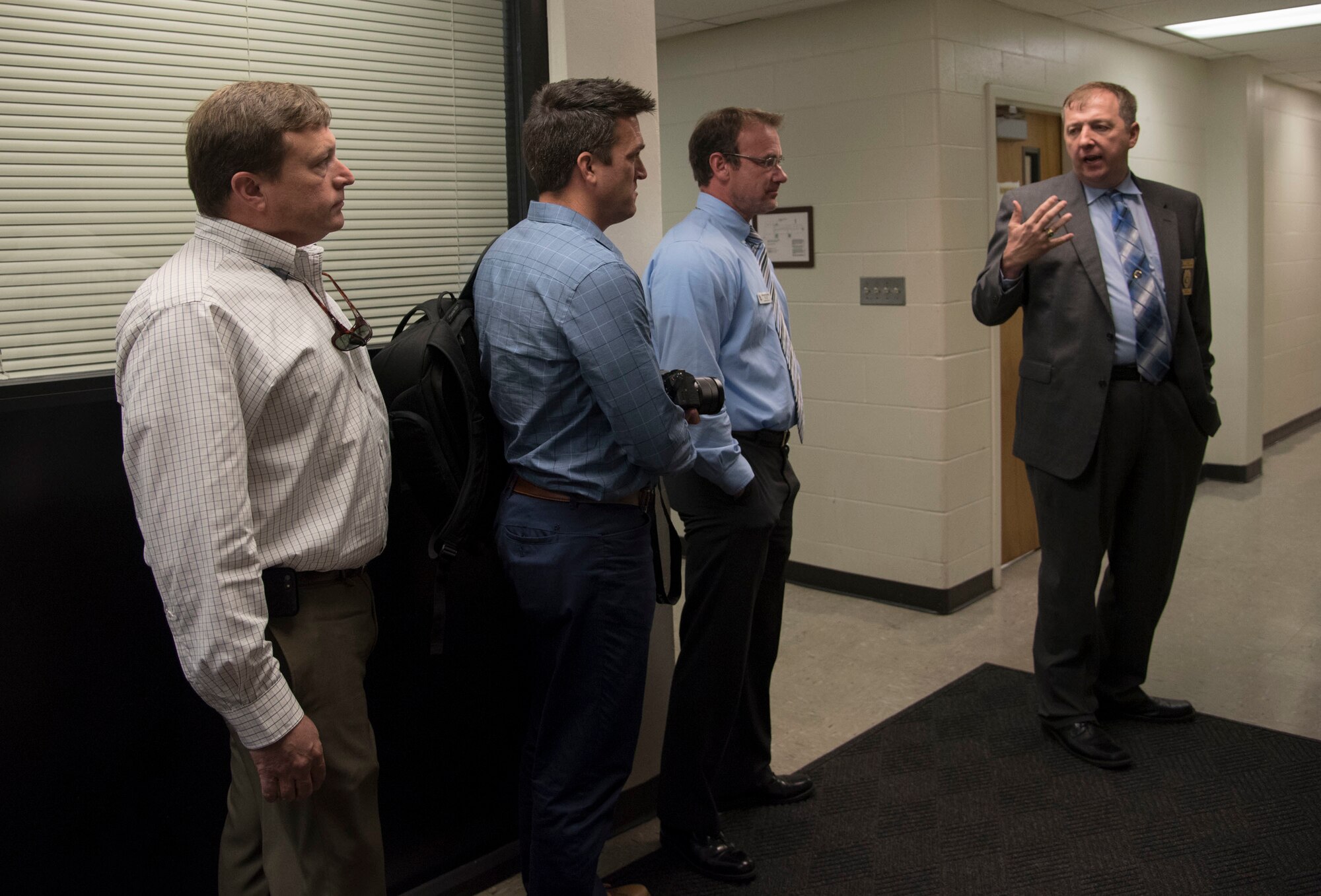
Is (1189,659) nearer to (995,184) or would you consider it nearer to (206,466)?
(995,184)

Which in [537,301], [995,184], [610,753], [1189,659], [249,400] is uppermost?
[995,184]

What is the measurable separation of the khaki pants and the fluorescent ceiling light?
17.0 ft

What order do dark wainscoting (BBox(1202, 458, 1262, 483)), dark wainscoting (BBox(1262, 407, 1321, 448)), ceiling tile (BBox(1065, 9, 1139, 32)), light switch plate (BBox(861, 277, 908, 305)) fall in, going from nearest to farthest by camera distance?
1. light switch plate (BBox(861, 277, 908, 305))
2. ceiling tile (BBox(1065, 9, 1139, 32))
3. dark wainscoting (BBox(1202, 458, 1262, 483))
4. dark wainscoting (BBox(1262, 407, 1321, 448))

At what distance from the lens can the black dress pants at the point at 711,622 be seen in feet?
8.04

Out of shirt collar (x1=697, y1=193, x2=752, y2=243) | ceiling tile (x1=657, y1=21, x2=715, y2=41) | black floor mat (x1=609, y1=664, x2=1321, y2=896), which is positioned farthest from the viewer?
ceiling tile (x1=657, y1=21, x2=715, y2=41)

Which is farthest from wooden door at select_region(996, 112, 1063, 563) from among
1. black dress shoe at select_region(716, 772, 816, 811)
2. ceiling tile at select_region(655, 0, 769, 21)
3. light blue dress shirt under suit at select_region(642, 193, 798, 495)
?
light blue dress shirt under suit at select_region(642, 193, 798, 495)

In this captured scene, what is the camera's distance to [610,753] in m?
2.07

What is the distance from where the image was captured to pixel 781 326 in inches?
105

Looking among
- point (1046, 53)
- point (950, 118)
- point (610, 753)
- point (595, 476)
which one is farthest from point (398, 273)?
point (1046, 53)

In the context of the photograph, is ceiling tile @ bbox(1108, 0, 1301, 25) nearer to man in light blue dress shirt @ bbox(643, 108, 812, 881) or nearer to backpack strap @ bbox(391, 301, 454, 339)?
man in light blue dress shirt @ bbox(643, 108, 812, 881)

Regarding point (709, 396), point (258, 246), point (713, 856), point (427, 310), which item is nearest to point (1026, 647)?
point (713, 856)

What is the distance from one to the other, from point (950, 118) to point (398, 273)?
8.77 ft

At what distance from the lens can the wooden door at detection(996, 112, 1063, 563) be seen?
15.6 ft

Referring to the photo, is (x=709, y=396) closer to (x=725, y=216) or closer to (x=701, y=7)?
(x=725, y=216)
